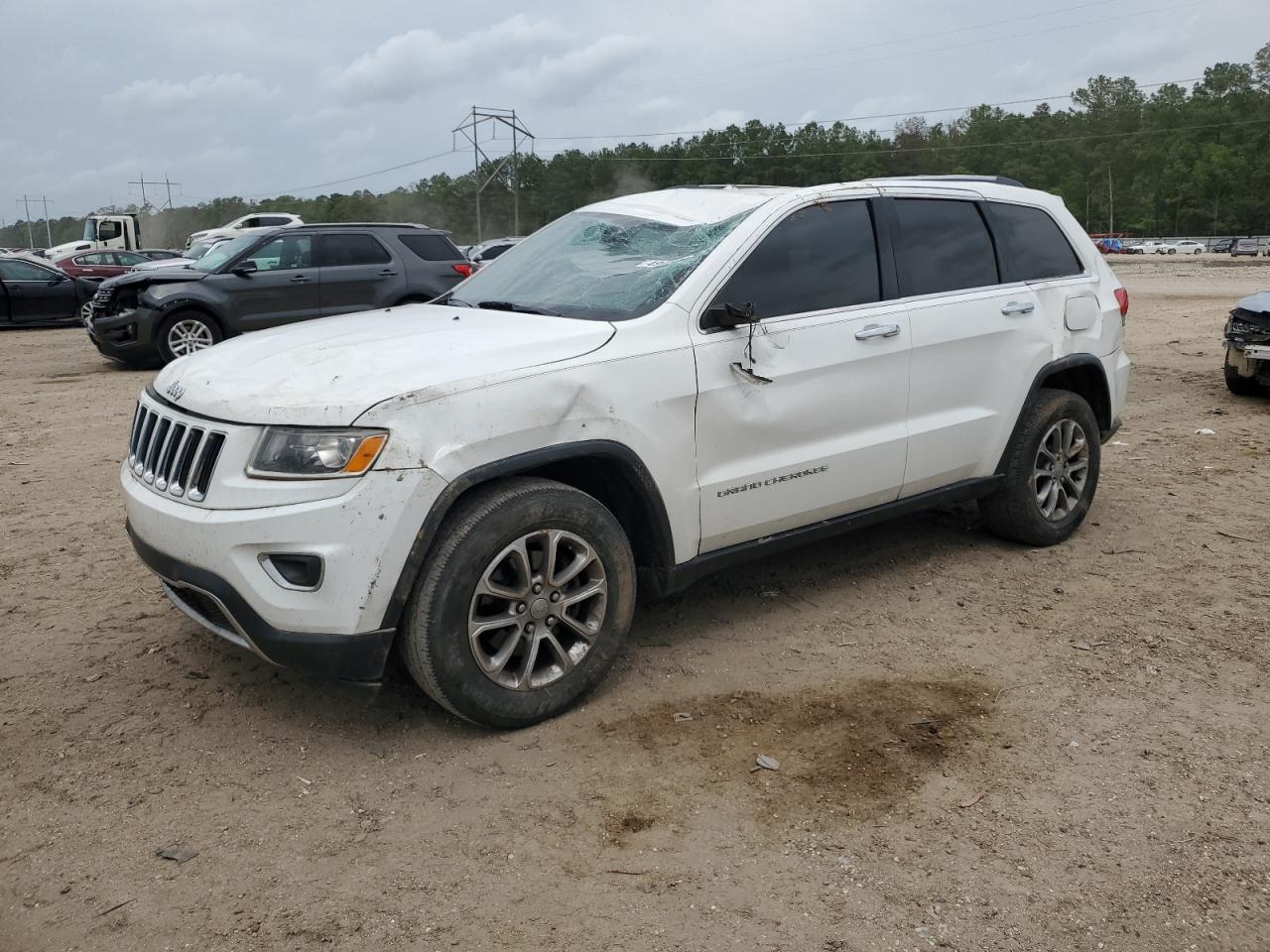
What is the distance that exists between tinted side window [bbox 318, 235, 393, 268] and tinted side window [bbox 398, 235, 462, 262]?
35 centimetres

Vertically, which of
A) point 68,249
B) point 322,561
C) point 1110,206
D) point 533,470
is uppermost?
point 1110,206

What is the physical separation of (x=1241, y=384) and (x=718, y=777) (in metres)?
8.44

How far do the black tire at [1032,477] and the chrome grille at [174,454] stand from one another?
11.8 ft

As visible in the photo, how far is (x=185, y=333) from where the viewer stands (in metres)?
12.5

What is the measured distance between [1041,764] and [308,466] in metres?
2.44

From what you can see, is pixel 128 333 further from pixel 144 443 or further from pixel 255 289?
pixel 144 443

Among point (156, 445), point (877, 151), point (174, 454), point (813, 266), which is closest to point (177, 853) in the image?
point (174, 454)

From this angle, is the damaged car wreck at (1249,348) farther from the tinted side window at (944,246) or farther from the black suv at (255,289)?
the black suv at (255,289)

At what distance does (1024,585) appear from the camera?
5047 millimetres

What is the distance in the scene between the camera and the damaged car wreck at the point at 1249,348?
9406mm

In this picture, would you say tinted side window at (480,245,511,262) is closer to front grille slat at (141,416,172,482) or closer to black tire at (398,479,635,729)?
front grille slat at (141,416,172,482)

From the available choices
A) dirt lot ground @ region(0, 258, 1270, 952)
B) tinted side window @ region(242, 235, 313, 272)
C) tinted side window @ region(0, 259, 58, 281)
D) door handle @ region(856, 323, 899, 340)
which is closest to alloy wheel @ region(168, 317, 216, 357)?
tinted side window @ region(242, 235, 313, 272)

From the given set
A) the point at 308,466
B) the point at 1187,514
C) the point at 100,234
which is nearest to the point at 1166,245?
the point at 100,234

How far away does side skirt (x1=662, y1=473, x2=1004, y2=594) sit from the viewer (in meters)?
4.05
